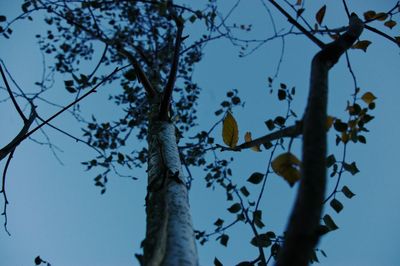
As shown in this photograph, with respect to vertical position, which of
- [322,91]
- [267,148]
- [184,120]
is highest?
[184,120]

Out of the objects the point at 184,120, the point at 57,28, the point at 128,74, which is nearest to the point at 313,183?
the point at 128,74

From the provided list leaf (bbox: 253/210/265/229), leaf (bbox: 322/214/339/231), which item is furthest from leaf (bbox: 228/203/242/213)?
leaf (bbox: 322/214/339/231)

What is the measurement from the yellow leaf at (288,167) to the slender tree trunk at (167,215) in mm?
339

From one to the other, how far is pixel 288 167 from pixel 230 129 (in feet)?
1.72

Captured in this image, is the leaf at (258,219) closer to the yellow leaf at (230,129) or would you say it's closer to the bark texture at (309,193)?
the yellow leaf at (230,129)

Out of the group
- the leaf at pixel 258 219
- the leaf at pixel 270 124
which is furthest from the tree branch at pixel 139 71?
the leaf at pixel 258 219

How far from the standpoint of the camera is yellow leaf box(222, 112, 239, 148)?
3.69 ft

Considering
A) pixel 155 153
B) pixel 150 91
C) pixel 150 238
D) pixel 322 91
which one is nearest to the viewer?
pixel 322 91

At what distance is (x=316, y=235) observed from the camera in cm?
35

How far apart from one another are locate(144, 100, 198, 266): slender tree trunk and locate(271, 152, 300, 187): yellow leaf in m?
0.34

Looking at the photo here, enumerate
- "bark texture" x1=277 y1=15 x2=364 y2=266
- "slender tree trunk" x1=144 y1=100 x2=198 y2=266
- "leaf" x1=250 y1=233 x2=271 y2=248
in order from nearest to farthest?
"bark texture" x1=277 y1=15 x2=364 y2=266, "slender tree trunk" x1=144 y1=100 x2=198 y2=266, "leaf" x1=250 y1=233 x2=271 y2=248

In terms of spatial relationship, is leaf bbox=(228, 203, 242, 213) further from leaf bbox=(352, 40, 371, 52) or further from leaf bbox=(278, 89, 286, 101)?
leaf bbox=(352, 40, 371, 52)

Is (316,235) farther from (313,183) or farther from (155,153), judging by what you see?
(155,153)

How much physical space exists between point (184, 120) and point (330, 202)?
255 cm
